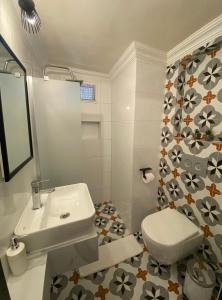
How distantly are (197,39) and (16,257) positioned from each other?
6.64 feet

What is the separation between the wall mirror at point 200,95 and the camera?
3.73ft

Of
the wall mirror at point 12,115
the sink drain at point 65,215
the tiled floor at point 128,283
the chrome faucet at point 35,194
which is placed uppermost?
the wall mirror at point 12,115

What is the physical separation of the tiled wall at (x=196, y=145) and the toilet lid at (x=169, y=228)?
13cm

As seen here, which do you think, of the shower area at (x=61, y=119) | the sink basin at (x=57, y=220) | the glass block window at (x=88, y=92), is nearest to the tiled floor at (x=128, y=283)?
the sink basin at (x=57, y=220)

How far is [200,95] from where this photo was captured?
4.15 feet

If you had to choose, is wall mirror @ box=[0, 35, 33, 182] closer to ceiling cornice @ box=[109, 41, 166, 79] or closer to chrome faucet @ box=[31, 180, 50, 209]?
chrome faucet @ box=[31, 180, 50, 209]

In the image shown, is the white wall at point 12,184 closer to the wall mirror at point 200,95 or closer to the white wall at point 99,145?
the white wall at point 99,145

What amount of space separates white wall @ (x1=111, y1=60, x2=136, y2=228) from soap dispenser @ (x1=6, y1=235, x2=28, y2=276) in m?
1.15

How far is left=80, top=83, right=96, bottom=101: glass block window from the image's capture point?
198cm

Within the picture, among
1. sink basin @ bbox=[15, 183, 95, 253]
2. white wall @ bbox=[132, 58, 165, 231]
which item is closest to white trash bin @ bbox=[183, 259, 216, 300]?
white wall @ bbox=[132, 58, 165, 231]

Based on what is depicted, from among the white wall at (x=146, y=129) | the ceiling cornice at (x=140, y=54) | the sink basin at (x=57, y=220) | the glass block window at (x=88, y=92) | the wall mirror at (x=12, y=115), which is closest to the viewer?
the wall mirror at (x=12, y=115)

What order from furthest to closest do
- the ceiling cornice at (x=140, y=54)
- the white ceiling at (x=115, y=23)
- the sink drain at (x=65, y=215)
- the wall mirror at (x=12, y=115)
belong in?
the ceiling cornice at (x=140, y=54), the sink drain at (x=65, y=215), the white ceiling at (x=115, y=23), the wall mirror at (x=12, y=115)

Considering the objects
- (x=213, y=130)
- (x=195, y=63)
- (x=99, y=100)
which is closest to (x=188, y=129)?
(x=213, y=130)

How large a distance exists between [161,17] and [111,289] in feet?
7.38
